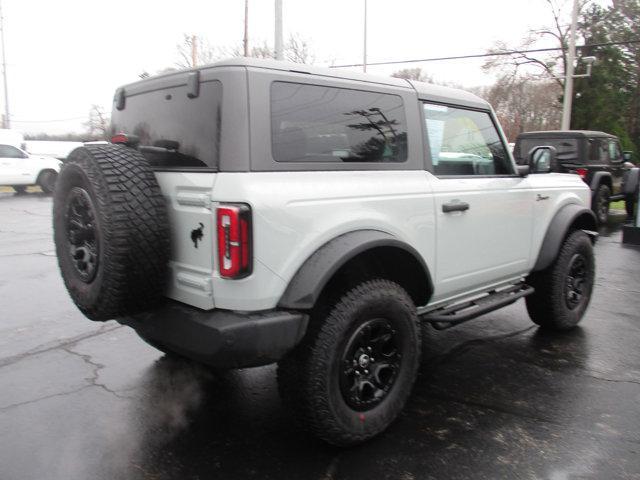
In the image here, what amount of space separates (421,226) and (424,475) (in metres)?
1.35

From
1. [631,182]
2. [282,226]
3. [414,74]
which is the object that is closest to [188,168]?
[282,226]

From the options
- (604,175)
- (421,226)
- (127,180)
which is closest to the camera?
(127,180)

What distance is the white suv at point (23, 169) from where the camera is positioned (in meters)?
17.5

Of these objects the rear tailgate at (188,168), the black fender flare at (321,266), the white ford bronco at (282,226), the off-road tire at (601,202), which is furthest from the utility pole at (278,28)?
the black fender flare at (321,266)

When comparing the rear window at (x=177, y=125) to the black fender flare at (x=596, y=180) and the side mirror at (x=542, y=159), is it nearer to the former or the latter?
the side mirror at (x=542, y=159)

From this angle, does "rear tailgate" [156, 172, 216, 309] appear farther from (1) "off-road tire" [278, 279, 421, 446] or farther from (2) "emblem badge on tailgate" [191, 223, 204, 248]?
(1) "off-road tire" [278, 279, 421, 446]

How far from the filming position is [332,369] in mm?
2619

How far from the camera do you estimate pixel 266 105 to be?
2504mm

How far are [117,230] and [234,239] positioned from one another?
55 centimetres

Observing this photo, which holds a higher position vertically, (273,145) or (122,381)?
(273,145)

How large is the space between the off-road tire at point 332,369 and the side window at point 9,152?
18536 mm

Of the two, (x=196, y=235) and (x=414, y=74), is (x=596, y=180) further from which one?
(x=414, y=74)

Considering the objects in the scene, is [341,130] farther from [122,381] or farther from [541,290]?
[541,290]

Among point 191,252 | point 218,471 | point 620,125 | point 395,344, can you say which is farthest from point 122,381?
point 620,125
